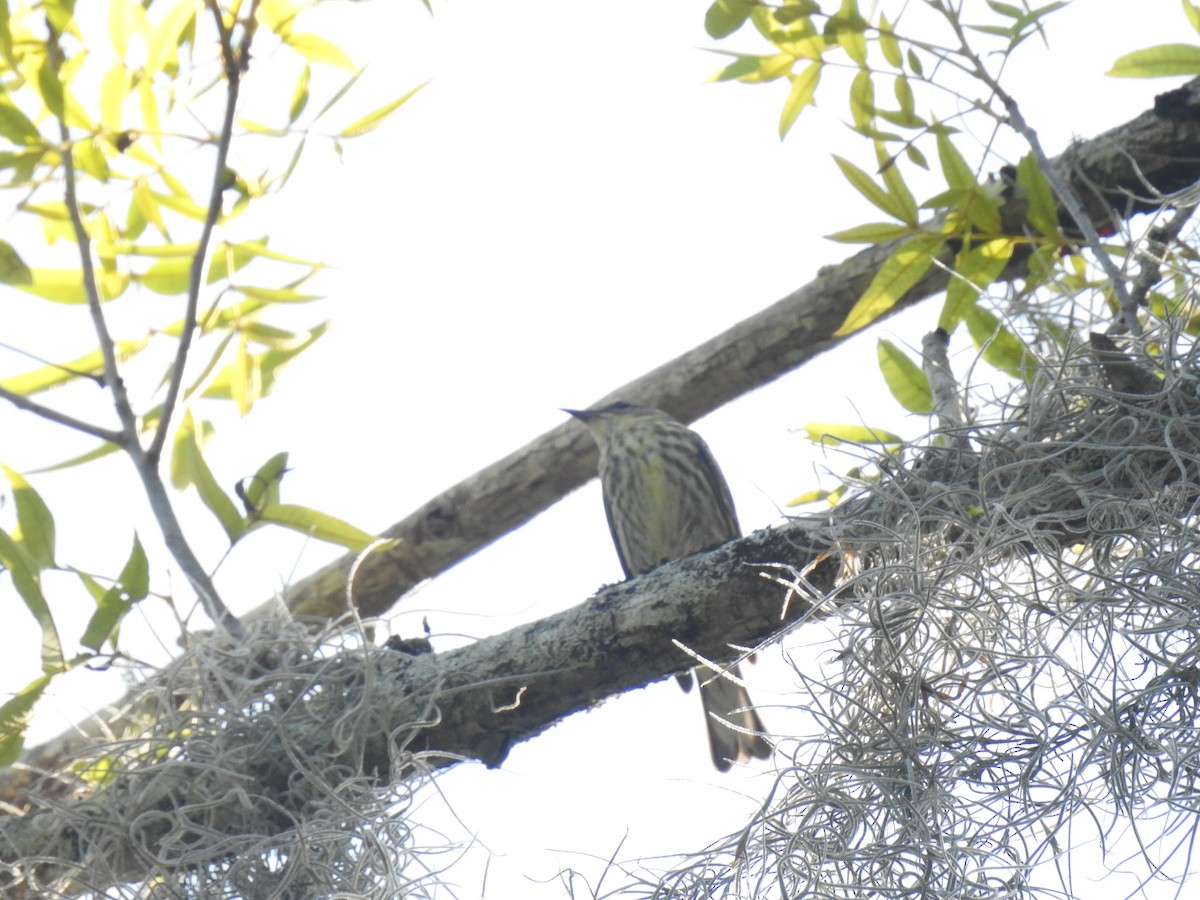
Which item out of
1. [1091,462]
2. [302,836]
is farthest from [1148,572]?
[302,836]

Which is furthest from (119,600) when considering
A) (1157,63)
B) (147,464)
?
(1157,63)

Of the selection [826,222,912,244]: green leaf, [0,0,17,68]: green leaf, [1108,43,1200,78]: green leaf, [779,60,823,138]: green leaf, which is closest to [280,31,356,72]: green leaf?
[0,0,17,68]: green leaf

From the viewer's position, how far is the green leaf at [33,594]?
97.0 inches

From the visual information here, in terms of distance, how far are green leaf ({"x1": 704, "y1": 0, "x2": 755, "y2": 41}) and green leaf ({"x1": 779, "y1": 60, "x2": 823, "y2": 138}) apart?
15 cm

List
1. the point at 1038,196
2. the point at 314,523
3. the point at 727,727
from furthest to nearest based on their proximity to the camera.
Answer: the point at 727,727, the point at 314,523, the point at 1038,196

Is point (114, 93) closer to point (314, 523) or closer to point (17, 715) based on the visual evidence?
point (314, 523)

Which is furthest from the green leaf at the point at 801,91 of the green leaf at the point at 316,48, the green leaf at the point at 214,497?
the green leaf at the point at 214,497

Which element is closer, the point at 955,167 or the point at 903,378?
the point at 955,167

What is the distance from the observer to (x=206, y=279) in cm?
267

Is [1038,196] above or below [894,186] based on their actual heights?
below

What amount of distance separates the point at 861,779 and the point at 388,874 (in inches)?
28.4

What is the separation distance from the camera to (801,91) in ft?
8.34

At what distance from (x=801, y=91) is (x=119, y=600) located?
1.57 meters

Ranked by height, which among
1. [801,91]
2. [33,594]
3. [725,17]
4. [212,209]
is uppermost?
[212,209]
